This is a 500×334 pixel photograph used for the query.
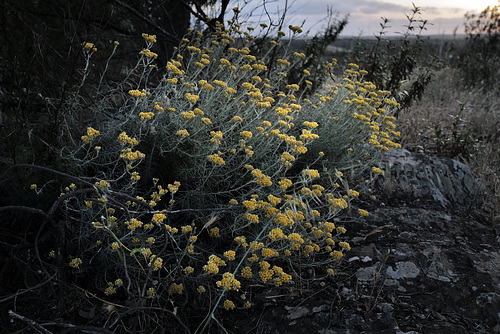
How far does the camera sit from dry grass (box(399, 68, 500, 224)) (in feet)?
15.6

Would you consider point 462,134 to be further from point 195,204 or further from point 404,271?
point 195,204

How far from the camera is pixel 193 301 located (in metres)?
2.39

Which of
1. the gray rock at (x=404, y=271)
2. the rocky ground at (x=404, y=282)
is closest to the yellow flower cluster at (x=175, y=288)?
the rocky ground at (x=404, y=282)

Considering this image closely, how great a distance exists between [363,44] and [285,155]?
5295 millimetres

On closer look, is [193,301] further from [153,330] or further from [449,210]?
[449,210]

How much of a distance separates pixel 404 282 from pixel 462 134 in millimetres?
3644

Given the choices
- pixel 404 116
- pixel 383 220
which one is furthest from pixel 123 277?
pixel 404 116

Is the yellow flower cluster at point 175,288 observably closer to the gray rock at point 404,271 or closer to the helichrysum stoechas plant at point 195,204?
the helichrysum stoechas plant at point 195,204

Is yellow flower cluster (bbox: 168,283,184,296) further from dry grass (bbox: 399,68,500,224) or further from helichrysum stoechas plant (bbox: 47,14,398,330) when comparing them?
dry grass (bbox: 399,68,500,224)

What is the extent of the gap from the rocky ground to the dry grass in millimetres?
697

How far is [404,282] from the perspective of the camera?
2717mm

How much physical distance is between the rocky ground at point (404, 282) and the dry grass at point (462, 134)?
0.70 meters

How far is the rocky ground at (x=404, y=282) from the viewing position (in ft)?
7.60

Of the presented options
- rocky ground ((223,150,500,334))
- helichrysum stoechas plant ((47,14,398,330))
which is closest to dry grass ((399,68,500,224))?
rocky ground ((223,150,500,334))
